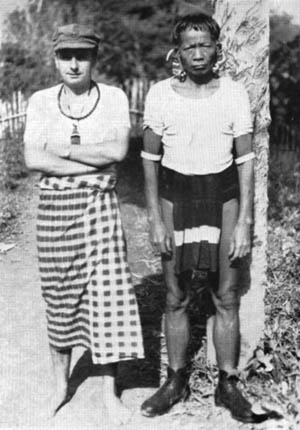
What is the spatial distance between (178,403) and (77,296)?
2.89 feet

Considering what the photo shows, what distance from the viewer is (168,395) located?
3895 millimetres

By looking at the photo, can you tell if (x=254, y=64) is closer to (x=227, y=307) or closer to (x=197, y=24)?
(x=197, y=24)

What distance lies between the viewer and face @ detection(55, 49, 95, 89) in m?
3.57

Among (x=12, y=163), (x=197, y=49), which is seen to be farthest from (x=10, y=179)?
(x=197, y=49)

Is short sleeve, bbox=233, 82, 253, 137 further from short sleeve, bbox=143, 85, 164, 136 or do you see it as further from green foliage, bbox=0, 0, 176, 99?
green foliage, bbox=0, 0, 176, 99

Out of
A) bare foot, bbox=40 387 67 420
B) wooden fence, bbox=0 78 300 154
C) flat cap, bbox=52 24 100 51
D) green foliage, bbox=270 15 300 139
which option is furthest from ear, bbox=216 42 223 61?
wooden fence, bbox=0 78 300 154

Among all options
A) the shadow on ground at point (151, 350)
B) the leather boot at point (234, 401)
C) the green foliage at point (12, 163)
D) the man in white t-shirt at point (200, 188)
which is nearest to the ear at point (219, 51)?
the man in white t-shirt at point (200, 188)

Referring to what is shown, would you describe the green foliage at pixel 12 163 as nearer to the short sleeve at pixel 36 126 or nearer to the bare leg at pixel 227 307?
the short sleeve at pixel 36 126

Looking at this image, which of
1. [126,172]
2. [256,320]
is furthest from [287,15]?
[256,320]

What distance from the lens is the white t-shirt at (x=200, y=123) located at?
3496 mm

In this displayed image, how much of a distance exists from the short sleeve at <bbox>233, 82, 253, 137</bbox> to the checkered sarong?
0.73 meters

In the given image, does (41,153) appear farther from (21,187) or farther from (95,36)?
(21,187)

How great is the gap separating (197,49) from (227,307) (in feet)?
4.60

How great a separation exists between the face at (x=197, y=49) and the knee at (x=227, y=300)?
1.19 m
